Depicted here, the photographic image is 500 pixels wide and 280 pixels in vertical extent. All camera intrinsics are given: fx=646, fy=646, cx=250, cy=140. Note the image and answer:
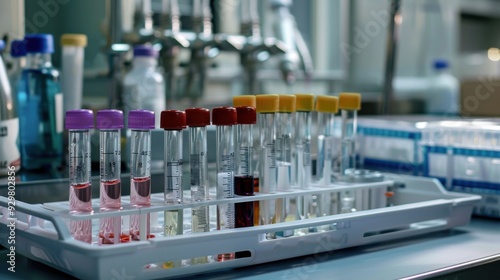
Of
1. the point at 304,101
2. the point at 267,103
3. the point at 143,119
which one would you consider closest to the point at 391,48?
the point at 304,101

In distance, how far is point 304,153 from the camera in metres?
1.16

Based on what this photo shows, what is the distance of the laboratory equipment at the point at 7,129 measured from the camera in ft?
4.17

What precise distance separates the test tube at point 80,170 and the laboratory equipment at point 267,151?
28cm

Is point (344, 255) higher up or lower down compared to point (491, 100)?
lower down

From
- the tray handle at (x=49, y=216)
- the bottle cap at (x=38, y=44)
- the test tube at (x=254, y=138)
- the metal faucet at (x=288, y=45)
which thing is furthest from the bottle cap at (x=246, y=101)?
the metal faucet at (x=288, y=45)

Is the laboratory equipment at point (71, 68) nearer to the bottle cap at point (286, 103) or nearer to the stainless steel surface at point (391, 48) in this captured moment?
the bottle cap at point (286, 103)

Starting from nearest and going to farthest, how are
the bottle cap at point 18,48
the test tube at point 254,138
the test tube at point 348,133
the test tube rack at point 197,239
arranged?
1. the test tube rack at point 197,239
2. the test tube at point 254,138
3. the test tube at point 348,133
4. the bottle cap at point 18,48

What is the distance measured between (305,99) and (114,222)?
43 centimetres

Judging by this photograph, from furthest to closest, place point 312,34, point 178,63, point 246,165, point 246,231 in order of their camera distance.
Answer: point 312,34 → point 178,63 → point 246,165 → point 246,231

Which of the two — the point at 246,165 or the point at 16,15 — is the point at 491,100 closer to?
the point at 246,165

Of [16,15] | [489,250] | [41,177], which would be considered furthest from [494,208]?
[16,15]

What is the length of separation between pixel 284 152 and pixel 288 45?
2.86ft

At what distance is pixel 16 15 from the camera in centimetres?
152

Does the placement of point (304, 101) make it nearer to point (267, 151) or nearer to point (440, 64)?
point (267, 151)
